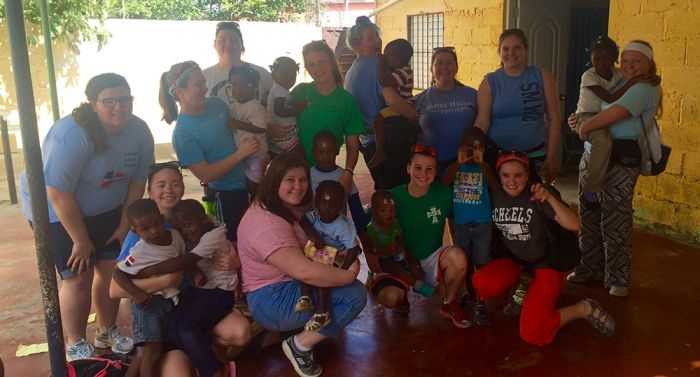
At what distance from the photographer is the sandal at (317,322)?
9.90 feet

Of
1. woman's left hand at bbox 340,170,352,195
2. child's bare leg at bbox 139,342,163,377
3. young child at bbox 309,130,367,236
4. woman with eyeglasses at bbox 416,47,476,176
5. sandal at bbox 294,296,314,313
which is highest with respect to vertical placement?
woman with eyeglasses at bbox 416,47,476,176

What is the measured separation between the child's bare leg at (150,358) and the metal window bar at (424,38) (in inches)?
288

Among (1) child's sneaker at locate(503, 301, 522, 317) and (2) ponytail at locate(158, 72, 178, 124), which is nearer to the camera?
(2) ponytail at locate(158, 72, 178, 124)

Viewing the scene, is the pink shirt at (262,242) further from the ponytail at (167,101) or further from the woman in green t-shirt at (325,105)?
the ponytail at (167,101)

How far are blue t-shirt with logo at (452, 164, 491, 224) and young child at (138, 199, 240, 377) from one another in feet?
4.89

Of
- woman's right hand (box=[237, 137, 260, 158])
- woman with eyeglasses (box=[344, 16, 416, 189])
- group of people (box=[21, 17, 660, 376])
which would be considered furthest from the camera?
woman with eyeglasses (box=[344, 16, 416, 189])

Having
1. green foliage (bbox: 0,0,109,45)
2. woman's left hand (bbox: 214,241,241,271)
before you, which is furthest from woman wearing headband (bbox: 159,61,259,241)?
green foliage (bbox: 0,0,109,45)

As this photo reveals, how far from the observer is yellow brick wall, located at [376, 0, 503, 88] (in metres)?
7.64

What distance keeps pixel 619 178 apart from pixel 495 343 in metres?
1.40

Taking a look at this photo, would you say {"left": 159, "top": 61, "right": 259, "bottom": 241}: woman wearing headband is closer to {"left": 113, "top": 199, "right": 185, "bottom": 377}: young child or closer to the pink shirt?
the pink shirt

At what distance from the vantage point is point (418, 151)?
11.9 ft

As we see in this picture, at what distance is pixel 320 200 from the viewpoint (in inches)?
125

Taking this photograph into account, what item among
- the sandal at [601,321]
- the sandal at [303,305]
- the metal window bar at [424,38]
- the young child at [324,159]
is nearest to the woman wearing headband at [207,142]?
the young child at [324,159]

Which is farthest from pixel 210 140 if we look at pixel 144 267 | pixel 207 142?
pixel 144 267
